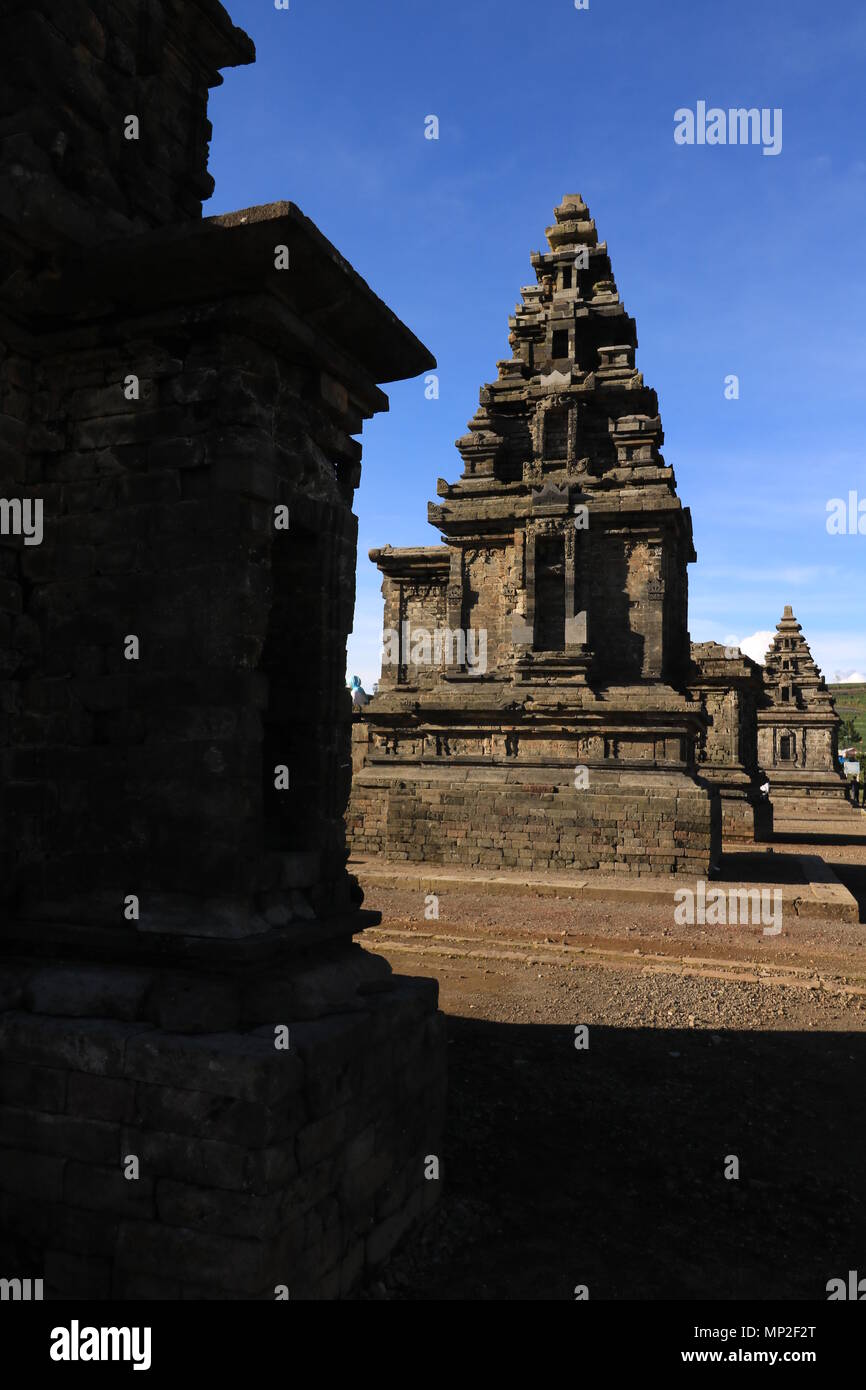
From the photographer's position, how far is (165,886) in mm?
3920

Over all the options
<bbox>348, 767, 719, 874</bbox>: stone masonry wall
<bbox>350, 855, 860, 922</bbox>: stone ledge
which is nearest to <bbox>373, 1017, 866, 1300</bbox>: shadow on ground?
<bbox>350, 855, 860, 922</bbox>: stone ledge

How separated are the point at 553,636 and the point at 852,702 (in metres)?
98.0

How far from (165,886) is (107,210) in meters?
3.35

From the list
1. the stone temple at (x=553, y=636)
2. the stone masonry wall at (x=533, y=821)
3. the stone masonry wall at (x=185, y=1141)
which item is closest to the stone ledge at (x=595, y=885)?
the stone masonry wall at (x=533, y=821)

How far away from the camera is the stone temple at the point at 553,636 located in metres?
16.5

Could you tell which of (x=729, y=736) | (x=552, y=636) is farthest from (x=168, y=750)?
(x=729, y=736)

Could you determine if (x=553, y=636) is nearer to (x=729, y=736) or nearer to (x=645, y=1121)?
(x=729, y=736)

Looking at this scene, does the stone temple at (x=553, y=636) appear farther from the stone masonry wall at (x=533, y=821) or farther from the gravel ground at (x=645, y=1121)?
the gravel ground at (x=645, y=1121)

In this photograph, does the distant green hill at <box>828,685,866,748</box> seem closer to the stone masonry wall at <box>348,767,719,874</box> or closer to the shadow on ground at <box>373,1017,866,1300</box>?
the stone masonry wall at <box>348,767,719,874</box>

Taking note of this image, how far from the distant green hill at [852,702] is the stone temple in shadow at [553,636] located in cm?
8051

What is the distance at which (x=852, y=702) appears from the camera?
105 m

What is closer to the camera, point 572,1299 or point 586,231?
point 572,1299
